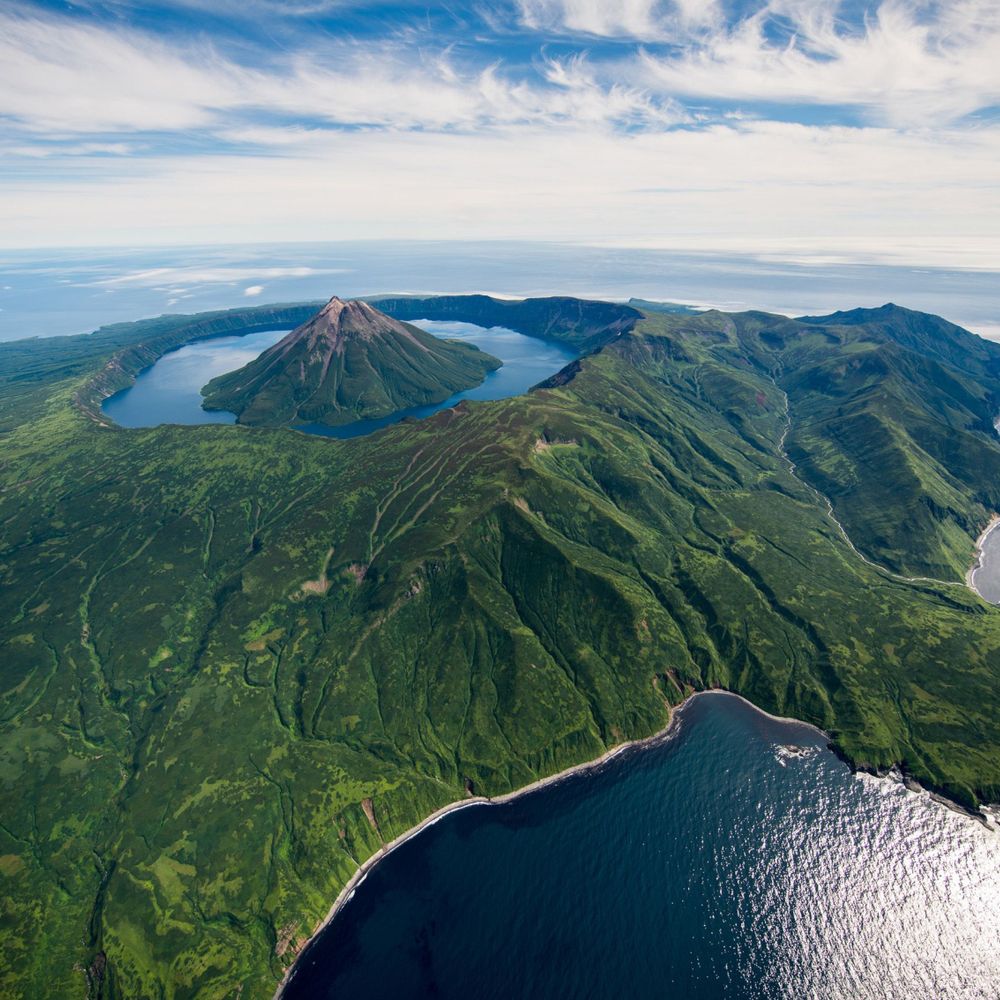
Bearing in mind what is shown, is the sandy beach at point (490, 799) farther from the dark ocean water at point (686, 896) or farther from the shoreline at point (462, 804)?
the dark ocean water at point (686, 896)

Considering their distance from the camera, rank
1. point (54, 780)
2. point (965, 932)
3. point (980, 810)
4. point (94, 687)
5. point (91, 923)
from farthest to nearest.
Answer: point (94, 687), point (54, 780), point (980, 810), point (91, 923), point (965, 932)

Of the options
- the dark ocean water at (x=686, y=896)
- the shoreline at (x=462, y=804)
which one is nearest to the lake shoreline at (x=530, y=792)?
the shoreline at (x=462, y=804)

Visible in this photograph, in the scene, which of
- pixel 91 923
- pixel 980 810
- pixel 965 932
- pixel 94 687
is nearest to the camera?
pixel 965 932

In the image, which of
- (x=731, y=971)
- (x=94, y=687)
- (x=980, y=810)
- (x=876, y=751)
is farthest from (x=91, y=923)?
(x=980, y=810)

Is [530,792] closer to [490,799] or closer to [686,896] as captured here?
[490,799]

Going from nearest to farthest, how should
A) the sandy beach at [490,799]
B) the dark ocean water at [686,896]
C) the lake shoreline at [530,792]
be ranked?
the dark ocean water at [686,896]
the lake shoreline at [530,792]
the sandy beach at [490,799]

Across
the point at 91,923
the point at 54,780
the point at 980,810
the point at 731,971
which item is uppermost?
the point at 54,780

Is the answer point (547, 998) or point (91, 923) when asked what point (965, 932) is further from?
point (91, 923)
